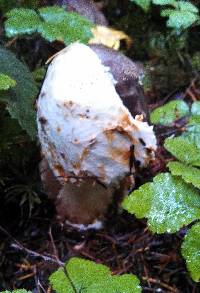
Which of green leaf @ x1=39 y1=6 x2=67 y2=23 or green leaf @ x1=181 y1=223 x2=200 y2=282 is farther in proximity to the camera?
green leaf @ x1=39 y1=6 x2=67 y2=23

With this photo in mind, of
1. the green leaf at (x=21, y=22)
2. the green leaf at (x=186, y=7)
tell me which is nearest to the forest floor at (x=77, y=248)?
the green leaf at (x=21, y=22)

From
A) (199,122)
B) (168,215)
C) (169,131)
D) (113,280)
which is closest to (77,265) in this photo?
(113,280)

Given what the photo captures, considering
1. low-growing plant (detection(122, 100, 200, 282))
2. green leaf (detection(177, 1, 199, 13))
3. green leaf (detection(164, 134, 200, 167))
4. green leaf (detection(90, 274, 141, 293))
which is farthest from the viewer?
green leaf (detection(177, 1, 199, 13))

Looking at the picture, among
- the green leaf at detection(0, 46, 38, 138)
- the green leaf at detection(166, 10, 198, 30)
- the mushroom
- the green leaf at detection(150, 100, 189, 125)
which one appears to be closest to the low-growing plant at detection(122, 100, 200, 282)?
the mushroom

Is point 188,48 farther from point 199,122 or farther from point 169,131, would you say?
point 199,122

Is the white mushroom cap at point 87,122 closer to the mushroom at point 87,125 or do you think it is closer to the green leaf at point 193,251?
the mushroom at point 87,125

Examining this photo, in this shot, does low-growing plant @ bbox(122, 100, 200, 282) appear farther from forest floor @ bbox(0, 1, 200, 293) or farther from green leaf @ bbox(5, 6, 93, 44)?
green leaf @ bbox(5, 6, 93, 44)
